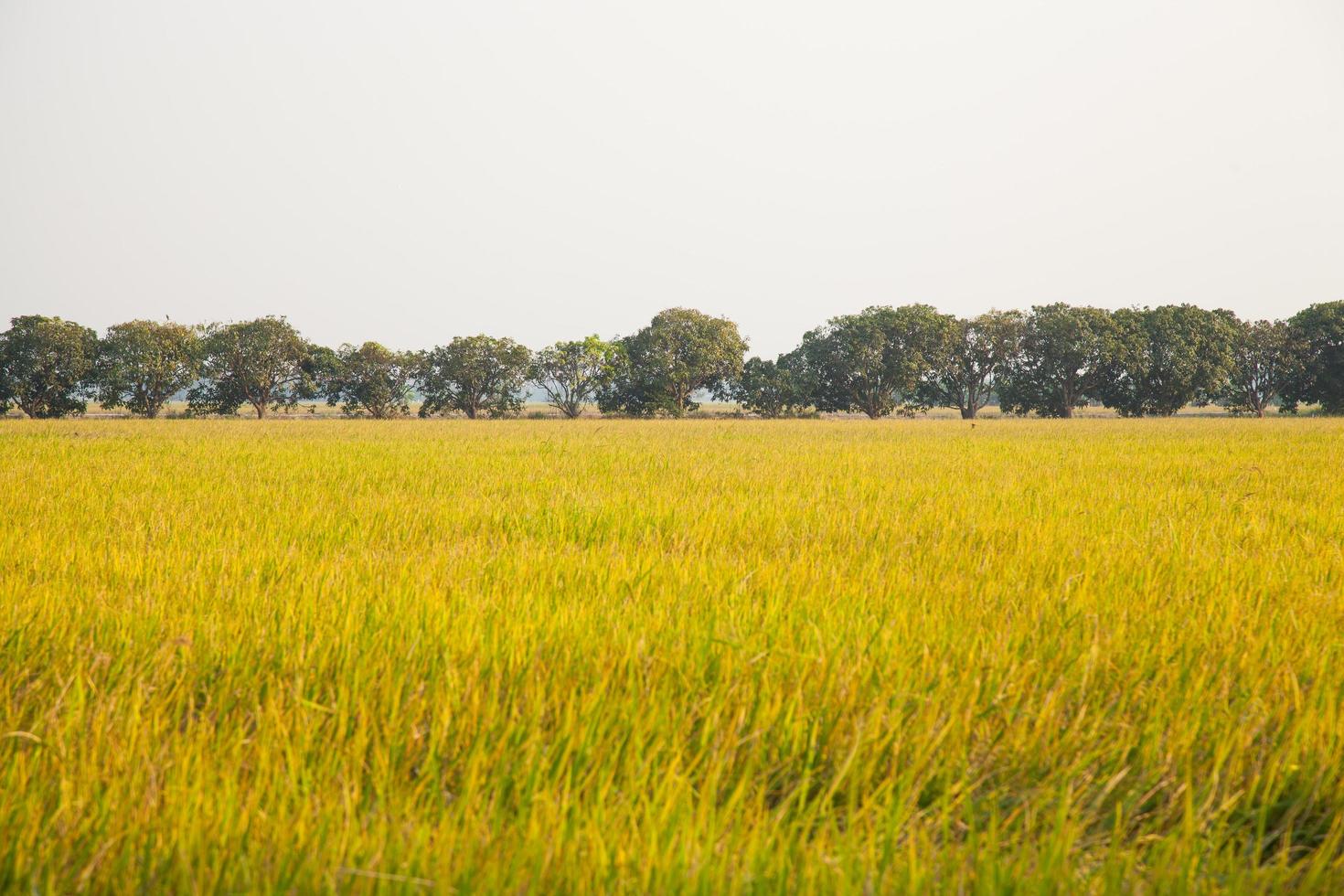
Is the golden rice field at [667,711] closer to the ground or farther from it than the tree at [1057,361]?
closer to the ground

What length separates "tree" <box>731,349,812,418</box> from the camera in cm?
6172

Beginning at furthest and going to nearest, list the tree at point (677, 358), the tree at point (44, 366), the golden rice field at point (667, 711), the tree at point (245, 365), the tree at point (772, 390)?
the tree at point (772, 390)
the tree at point (677, 358)
the tree at point (245, 365)
the tree at point (44, 366)
the golden rice field at point (667, 711)

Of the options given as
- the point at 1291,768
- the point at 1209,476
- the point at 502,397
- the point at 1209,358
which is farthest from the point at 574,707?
the point at 1209,358

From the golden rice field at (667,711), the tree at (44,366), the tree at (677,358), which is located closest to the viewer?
the golden rice field at (667,711)

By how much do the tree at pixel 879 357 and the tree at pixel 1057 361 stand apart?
21.6 ft

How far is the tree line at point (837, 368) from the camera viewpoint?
177ft

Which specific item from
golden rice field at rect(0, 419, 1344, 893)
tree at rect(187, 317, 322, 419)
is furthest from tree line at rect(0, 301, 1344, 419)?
golden rice field at rect(0, 419, 1344, 893)

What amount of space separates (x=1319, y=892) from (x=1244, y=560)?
3.26 m

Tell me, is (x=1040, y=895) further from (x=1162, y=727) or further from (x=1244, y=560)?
(x=1244, y=560)

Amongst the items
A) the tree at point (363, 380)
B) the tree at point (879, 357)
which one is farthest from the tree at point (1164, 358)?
the tree at point (363, 380)

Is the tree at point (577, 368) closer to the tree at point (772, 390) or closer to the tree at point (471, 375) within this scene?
the tree at point (471, 375)

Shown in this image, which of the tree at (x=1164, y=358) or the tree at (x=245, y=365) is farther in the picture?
the tree at (x=1164, y=358)

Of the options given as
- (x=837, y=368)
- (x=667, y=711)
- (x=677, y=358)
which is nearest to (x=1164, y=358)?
(x=837, y=368)

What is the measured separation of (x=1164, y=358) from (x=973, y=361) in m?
14.3
